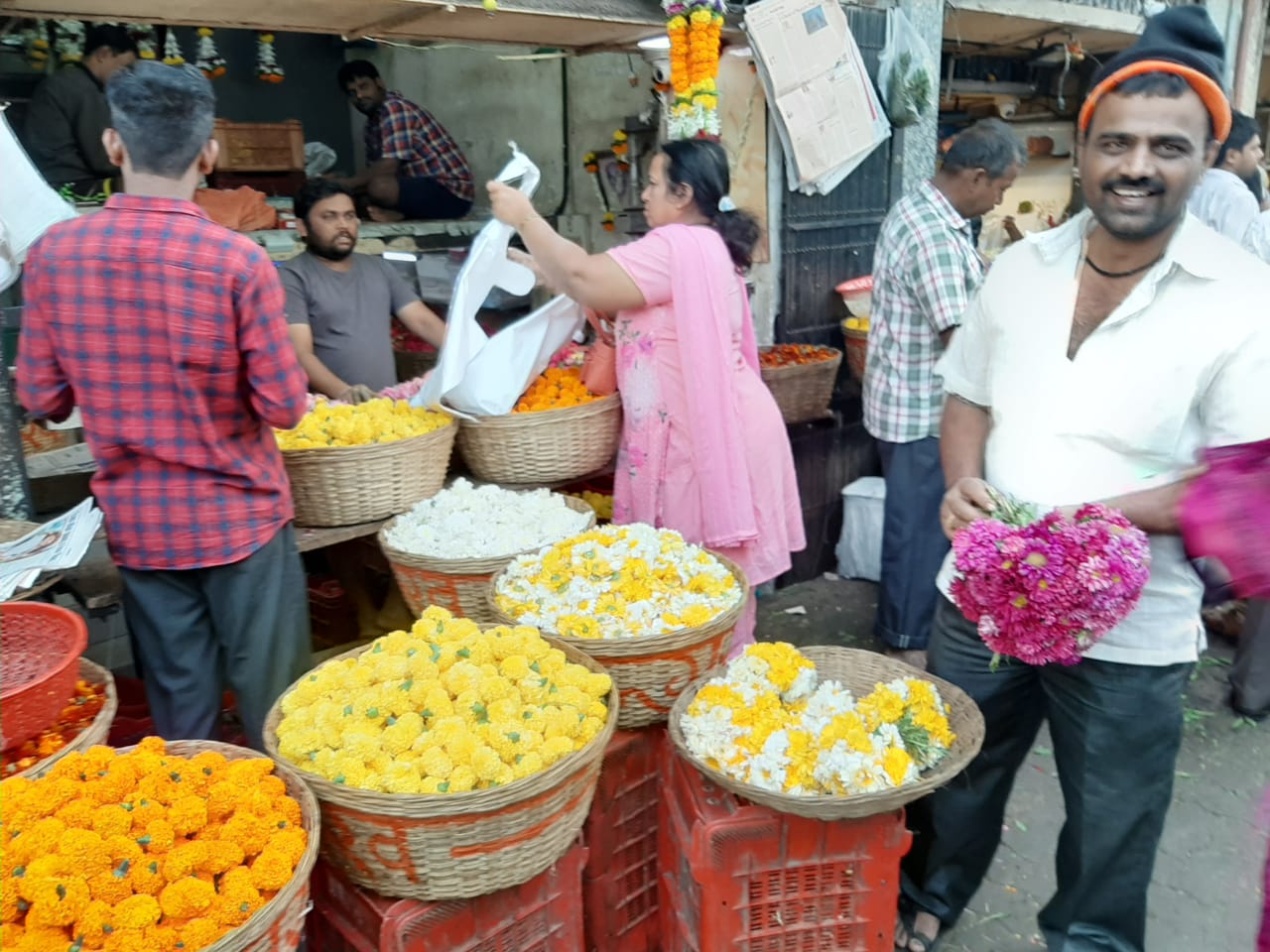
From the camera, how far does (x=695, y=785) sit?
83.0 inches

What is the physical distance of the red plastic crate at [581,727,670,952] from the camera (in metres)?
2.36

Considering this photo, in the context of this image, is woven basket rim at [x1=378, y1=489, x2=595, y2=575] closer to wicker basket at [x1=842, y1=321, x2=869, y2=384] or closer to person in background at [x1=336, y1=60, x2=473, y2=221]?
wicker basket at [x1=842, y1=321, x2=869, y2=384]

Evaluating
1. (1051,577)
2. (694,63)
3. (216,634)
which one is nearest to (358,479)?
(216,634)

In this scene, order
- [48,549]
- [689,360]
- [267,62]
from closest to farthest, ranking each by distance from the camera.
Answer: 1. [48,549]
2. [689,360]
3. [267,62]

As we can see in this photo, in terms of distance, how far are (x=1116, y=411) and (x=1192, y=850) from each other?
6.55 feet

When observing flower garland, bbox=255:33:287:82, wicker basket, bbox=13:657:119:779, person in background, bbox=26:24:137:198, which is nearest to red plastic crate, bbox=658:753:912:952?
wicker basket, bbox=13:657:119:779

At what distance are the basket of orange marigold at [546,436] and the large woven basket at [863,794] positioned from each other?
1.24 metres

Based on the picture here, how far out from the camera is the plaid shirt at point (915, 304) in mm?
3717

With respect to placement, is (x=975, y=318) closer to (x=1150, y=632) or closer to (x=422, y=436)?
(x=1150, y=632)

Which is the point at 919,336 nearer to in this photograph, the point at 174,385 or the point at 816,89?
the point at 816,89

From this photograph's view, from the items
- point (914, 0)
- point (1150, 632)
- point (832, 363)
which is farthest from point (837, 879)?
point (914, 0)

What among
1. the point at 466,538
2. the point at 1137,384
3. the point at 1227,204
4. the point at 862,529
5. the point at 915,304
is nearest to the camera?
the point at 1137,384

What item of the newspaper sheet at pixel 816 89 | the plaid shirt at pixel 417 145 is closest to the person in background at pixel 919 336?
the newspaper sheet at pixel 816 89

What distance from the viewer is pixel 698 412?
9.95 ft
